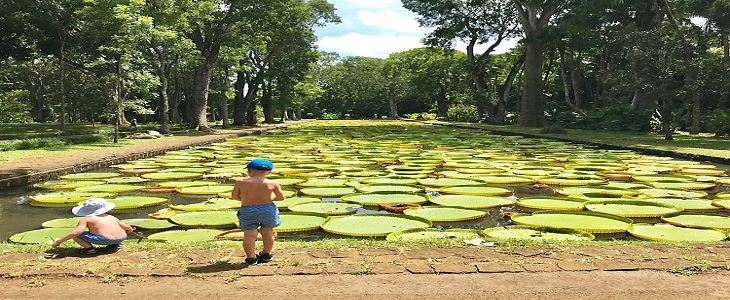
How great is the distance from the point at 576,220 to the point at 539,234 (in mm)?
948

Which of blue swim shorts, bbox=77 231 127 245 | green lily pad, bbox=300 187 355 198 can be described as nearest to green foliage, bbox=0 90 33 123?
green lily pad, bbox=300 187 355 198

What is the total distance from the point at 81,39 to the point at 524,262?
2619cm

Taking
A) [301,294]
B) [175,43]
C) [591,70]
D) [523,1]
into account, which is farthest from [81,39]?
[591,70]

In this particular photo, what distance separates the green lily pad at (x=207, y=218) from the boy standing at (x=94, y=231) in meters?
1.31

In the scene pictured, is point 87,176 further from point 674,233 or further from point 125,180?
point 674,233

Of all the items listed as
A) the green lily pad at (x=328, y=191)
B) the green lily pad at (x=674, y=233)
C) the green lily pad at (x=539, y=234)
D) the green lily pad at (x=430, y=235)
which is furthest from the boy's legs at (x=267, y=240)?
the green lily pad at (x=328, y=191)

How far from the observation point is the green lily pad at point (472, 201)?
675 cm

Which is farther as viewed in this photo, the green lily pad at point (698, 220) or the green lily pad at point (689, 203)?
the green lily pad at point (689, 203)

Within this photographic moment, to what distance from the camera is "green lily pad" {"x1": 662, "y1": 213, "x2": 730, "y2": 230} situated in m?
5.19

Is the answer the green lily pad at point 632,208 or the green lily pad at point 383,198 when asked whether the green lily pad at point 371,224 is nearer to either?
the green lily pad at point 383,198

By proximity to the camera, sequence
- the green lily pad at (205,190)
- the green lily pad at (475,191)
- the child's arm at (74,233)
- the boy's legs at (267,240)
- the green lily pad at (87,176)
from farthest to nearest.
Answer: the green lily pad at (87,176), the green lily pad at (205,190), the green lily pad at (475,191), the child's arm at (74,233), the boy's legs at (267,240)

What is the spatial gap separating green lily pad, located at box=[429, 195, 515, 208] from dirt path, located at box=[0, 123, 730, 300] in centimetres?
276

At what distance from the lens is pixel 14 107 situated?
4559 centimetres

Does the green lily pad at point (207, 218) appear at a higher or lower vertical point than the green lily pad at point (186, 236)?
higher
